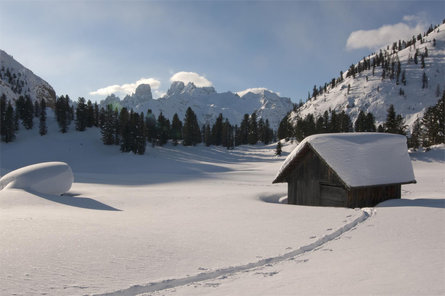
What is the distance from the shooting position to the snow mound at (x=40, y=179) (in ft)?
64.2

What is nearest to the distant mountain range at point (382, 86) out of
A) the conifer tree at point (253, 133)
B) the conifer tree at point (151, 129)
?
the conifer tree at point (253, 133)

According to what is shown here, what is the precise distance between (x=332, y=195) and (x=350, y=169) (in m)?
2.02

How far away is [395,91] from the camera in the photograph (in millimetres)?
147625

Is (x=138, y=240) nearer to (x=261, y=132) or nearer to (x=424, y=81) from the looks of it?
(x=261, y=132)

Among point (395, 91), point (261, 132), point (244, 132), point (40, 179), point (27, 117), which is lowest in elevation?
point (40, 179)

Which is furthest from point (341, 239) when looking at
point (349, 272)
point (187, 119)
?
point (187, 119)

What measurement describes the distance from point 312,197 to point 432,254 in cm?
1029

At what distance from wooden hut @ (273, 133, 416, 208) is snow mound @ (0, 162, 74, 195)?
56.6ft

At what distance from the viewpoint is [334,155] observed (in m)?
15.6

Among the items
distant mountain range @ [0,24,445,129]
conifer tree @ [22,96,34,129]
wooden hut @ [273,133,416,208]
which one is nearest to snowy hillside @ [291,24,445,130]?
distant mountain range @ [0,24,445,129]

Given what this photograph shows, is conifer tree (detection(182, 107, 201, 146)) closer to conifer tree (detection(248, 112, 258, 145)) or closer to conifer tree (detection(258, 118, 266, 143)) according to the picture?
conifer tree (detection(248, 112, 258, 145))

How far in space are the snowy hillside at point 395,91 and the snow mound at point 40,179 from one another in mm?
143850

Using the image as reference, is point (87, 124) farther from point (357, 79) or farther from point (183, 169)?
point (357, 79)

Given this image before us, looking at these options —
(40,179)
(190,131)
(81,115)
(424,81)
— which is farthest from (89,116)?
(424,81)
